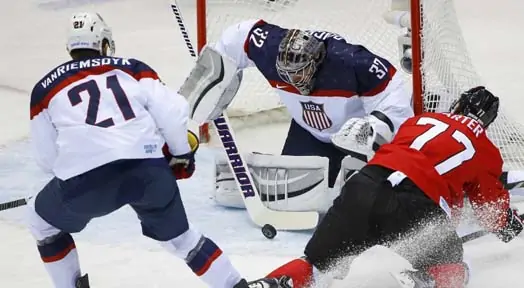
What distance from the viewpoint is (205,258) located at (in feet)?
7.68

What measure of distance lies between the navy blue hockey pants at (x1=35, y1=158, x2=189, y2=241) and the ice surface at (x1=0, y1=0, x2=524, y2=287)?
0.46 m

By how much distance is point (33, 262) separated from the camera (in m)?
2.95

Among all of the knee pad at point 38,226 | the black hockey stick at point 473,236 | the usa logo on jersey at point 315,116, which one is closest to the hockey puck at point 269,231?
the usa logo on jersey at point 315,116

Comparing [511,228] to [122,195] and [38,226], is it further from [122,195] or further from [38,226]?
[38,226]

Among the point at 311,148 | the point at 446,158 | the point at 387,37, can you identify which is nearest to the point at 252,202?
the point at 311,148

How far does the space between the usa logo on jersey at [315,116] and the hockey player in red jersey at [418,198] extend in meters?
0.66

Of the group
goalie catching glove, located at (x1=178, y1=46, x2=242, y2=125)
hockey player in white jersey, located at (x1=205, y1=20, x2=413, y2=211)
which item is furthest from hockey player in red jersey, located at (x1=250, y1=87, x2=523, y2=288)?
goalie catching glove, located at (x1=178, y1=46, x2=242, y2=125)

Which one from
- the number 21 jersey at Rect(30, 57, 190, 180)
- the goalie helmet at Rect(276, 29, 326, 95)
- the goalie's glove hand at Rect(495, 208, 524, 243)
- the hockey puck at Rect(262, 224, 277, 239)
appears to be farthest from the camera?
the hockey puck at Rect(262, 224, 277, 239)

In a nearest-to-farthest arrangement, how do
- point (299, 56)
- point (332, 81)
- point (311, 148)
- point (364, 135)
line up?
point (364, 135), point (299, 56), point (332, 81), point (311, 148)

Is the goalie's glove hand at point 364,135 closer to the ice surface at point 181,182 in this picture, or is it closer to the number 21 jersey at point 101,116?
the ice surface at point 181,182

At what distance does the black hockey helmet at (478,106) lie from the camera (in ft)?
8.25

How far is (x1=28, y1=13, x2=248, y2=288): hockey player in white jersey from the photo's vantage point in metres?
2.27

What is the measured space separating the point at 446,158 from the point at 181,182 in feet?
5.01

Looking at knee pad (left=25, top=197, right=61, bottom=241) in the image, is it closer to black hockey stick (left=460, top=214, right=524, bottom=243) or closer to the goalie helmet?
the goalie helmet
